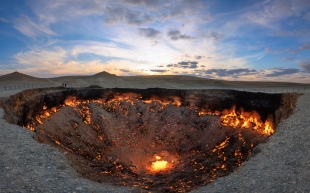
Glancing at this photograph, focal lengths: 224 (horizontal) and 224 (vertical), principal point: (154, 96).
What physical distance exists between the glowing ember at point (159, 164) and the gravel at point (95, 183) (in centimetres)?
1238

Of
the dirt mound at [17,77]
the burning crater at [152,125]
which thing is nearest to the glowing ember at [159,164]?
the burning crater at [152,125]

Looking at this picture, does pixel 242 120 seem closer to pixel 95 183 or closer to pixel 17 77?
pixel 95 183

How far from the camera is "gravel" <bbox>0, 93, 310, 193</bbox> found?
9.87m

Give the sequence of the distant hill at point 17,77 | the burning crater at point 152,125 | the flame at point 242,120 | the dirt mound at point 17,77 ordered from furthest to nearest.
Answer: the dirt mound at point 17,77
the distant hill at point 17,77
the flame at point 242,120
the burning crater at point 152,125

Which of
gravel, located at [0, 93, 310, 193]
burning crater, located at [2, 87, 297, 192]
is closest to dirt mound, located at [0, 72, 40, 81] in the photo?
burning crater, located at [2, 87, 297, 192]

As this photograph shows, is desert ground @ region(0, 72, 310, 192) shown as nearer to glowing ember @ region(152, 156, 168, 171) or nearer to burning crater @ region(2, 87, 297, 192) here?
burning crater @ region(2, 87, 297, 192)

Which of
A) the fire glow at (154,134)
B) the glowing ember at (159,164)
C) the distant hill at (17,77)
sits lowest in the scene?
the glowing ember at (159,164)

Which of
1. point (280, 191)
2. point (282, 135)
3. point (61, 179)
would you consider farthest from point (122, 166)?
point (280, 191)

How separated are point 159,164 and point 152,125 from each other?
974 cm

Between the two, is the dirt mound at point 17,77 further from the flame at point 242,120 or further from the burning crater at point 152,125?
the flame at point 242,120

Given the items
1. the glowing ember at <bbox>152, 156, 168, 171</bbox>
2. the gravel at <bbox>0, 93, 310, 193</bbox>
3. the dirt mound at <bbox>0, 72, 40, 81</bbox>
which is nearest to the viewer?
the gravel at <bbox>0, 93, 310, 193</bbox>

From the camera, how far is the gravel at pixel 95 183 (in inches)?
388

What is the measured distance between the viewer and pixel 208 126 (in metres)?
33.2

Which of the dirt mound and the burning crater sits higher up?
the dirt mound
